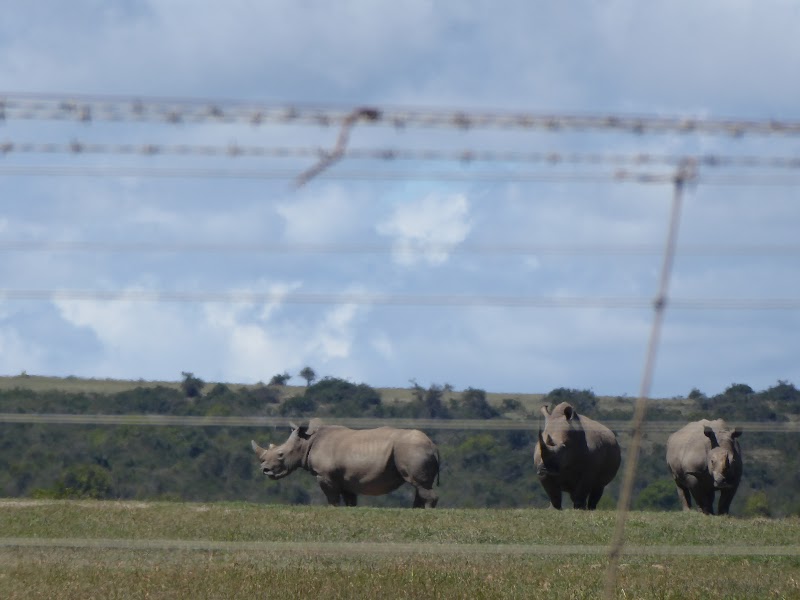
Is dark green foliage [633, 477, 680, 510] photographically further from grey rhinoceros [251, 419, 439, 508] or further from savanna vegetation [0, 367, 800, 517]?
grey rhinoceros [251, 419, 439, 508]

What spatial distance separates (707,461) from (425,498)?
478 centimetres

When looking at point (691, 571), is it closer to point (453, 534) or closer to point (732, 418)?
point (453, 534)

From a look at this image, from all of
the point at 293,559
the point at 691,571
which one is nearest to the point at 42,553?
the point at 293,559

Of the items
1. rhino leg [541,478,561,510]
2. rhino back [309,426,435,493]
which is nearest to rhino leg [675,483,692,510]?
rhino leg [541,478,561,510]

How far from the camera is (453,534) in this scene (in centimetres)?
1508

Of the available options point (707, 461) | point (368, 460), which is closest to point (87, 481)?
point (368, 460)

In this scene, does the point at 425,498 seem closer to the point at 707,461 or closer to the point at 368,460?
the point at 368,460

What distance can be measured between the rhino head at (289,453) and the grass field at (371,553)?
468 centimetres

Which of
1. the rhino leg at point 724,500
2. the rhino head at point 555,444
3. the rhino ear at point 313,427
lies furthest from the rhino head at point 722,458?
the rhino ear at point 313,427

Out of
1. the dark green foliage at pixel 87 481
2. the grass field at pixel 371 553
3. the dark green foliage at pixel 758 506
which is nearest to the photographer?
the grass field at pixel 371 553

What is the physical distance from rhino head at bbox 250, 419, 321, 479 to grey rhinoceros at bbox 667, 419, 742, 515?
6260 mm

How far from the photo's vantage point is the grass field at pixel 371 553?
10.6 meters

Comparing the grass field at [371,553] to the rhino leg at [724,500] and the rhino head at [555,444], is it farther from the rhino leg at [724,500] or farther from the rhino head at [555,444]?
the rhino head at [555,444]

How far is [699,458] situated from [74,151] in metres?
14.6
